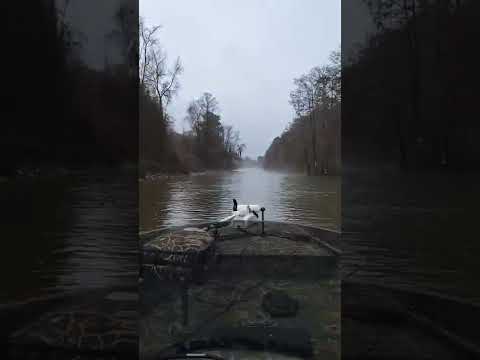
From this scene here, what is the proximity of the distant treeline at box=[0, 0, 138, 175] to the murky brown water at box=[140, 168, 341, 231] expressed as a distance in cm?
55

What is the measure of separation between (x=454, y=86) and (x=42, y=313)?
4.31 meters

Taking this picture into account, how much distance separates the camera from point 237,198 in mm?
3449

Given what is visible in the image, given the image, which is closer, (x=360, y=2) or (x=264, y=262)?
(x=360, y=2)

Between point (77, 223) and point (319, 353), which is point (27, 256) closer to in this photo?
point (77, 223)

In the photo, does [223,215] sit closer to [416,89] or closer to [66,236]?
[66,236]

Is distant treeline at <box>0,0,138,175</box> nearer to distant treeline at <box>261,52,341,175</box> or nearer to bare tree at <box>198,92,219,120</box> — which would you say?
bare tree at <box>198,92,219,120</box>

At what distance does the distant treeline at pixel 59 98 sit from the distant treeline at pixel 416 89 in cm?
228

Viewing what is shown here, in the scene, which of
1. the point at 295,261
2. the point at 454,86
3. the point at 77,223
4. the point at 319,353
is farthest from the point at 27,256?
the point at 454,86

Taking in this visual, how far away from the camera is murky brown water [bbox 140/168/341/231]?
329 centimetres

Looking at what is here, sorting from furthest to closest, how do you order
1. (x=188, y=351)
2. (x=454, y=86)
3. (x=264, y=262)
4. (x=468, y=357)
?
(x=264, y=262)
(x=188, y=351)
(x=454, y=86)
(x=468, y=357)

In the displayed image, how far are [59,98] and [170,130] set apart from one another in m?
1.21

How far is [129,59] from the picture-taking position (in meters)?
3.27

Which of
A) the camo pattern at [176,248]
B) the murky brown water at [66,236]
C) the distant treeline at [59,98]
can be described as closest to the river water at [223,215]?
the murky brown water at [66,236]

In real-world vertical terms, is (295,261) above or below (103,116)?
below
